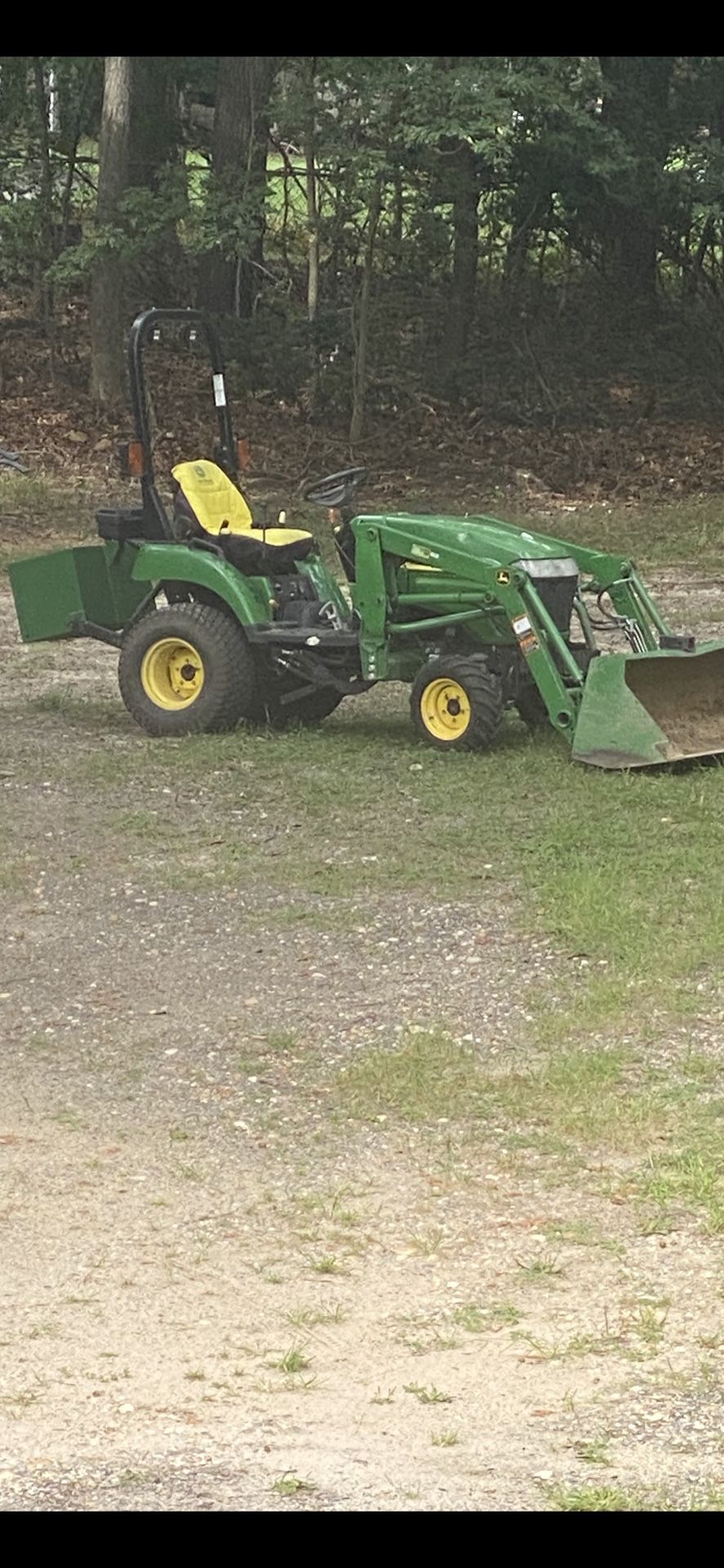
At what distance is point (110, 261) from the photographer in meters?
20.8

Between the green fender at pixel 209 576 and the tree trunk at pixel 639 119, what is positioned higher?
the tree trunk at pixel 639 119

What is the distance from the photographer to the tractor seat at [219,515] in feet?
33.7

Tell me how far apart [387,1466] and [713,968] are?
336cm

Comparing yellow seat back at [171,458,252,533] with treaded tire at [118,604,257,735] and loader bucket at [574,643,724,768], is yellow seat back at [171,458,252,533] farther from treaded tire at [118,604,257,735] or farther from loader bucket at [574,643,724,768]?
loader bucket at [574,643,724,768]

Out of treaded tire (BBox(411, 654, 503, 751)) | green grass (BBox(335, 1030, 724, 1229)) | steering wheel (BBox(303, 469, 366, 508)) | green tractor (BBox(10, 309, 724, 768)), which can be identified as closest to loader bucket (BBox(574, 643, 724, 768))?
green tractor (BBox(10, 309, 724, 768))

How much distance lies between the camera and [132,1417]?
12.8 ft

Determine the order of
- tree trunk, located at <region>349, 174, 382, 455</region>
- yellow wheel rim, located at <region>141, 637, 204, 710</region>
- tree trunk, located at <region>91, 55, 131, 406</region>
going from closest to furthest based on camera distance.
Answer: yellow wheel rim, located at <region>141, 637, 204, 710</region> < tree trunk, located at <region>91, 55, 131, 406</region> < tree trunk, located at <region>349, 174, 382, 455</region>

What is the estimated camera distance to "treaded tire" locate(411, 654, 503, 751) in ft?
31.3

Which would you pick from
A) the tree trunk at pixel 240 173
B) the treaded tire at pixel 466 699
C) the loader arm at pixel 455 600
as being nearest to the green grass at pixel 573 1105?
the loader arm at pixel 455 600

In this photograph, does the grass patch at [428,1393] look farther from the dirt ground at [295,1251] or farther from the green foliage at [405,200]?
the green foliage at [405,200]

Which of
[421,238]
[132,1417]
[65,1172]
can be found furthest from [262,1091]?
[421,238]

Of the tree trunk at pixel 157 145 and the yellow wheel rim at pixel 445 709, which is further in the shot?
the tree trunk at pixel 157 145

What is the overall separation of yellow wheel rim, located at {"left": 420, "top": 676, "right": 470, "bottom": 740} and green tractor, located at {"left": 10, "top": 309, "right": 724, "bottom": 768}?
0.01m

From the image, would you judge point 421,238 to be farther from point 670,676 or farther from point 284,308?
point 670,676
